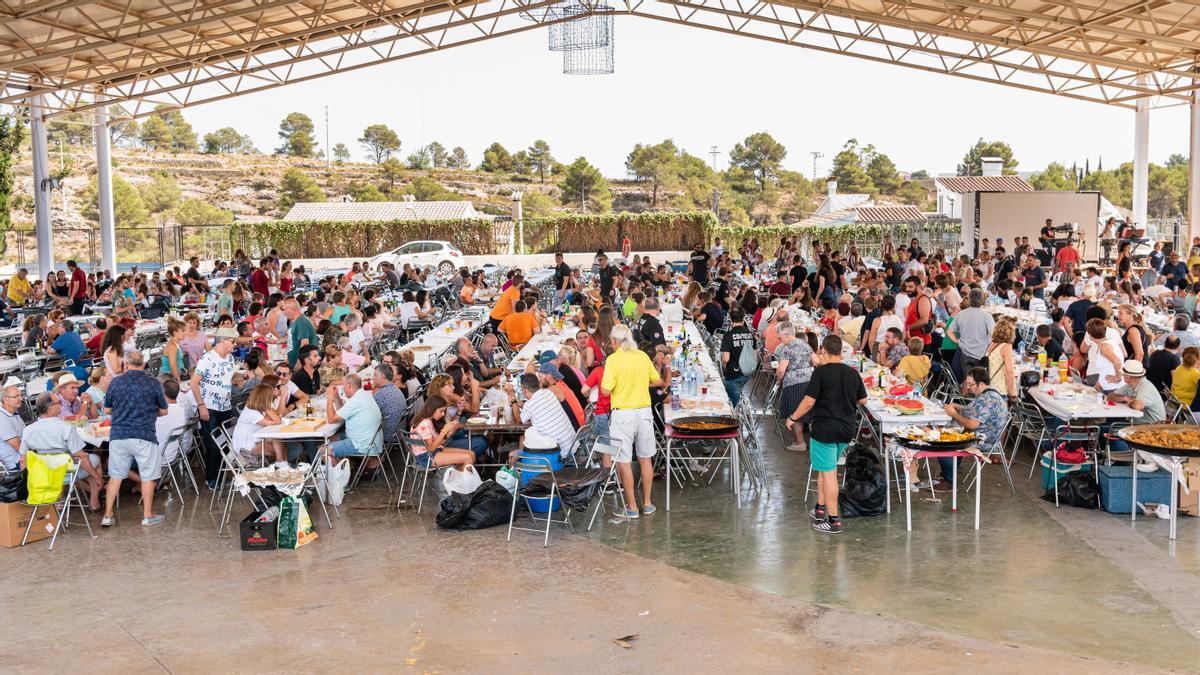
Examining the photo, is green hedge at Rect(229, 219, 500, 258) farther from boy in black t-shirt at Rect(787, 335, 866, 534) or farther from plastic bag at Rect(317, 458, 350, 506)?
boy in black t-shirt at Rect(787, 335, 866, 534)

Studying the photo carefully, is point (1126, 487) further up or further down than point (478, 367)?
further down

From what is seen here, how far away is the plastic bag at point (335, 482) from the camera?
898cm

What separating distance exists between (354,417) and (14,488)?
2.53m

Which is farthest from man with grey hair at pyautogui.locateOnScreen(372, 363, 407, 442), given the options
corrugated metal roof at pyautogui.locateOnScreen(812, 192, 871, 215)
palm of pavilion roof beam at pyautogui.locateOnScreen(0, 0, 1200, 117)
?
corrugated metal roof at pyautogui.locateOnScreen(812, 192, 871, 215)

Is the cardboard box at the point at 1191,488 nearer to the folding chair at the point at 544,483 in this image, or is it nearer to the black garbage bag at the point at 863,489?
the black garbage bag at the point at 863,489

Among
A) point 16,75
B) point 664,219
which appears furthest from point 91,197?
point 16,75

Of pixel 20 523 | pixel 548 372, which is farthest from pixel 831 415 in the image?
pixel 20 523

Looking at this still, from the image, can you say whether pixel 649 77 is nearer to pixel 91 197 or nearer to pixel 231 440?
pixel 91 197

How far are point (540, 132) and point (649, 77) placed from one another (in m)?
9.81

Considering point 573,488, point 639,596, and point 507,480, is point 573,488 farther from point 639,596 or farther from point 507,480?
point 639,596

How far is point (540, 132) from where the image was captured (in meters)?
86.1

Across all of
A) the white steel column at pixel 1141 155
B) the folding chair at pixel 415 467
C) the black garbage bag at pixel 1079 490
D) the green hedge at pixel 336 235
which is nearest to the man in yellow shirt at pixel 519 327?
the folding chair at pixel 415 467

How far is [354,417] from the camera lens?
30.0 ft

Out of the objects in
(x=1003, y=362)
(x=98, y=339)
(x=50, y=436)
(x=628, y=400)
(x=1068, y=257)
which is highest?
(x=1068, y=257)
